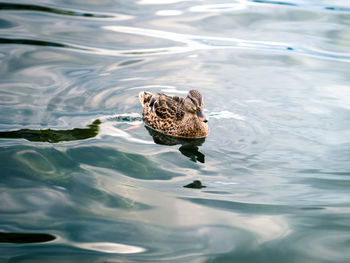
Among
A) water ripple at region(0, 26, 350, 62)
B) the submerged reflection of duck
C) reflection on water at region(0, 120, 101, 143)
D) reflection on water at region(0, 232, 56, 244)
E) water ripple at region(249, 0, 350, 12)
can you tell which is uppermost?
water ripple at region(249, 0, 350, 12)

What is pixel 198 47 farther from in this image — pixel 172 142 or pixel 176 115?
pixel 172 142

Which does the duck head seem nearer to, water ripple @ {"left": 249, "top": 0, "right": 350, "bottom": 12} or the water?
the water

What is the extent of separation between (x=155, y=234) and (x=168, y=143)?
2762 millimetres

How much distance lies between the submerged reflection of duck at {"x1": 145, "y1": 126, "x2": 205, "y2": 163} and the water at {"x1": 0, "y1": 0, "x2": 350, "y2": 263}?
5 centimetres

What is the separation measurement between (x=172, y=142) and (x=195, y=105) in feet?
2.15

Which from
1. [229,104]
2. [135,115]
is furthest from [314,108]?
[135,115]

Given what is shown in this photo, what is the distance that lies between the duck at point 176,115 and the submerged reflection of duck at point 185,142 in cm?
10

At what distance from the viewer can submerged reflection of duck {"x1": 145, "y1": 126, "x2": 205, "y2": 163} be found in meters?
6.20

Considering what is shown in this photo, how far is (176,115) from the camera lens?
7305 millimetres

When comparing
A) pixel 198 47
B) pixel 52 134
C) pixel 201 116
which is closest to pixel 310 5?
pixel 198 47

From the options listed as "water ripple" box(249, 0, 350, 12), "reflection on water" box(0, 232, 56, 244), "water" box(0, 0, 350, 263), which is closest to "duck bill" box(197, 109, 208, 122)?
"water" box(0, 0, 350, 263)

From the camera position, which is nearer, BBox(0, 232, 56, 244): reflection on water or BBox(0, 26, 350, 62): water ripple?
BBox(0, 232, 56, 244): reflection on water

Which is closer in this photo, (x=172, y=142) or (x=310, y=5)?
(x=172, y=142)

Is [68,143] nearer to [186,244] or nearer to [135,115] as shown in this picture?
[135,115]
